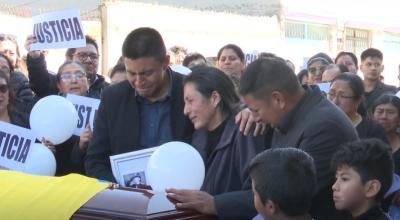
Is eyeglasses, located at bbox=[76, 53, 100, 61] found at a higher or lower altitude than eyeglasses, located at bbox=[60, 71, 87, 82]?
higher

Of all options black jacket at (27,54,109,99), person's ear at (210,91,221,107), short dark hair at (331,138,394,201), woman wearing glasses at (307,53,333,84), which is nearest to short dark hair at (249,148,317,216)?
short dark hair at (331,138,394,201)

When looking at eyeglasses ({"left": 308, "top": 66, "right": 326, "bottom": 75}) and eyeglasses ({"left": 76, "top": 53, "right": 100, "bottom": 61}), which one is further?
eyeglasses ({"left": 308, "top": 66, "right": 326, "bottom": 75})

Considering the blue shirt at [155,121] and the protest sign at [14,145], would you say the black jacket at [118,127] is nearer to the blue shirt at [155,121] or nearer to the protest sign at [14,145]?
the blue shirt at [155,121]

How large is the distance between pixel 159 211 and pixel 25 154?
1.57 metres

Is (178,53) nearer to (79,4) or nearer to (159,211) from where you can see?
(159,211)

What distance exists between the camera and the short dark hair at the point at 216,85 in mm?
2918

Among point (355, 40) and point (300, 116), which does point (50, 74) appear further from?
point (355, 40)

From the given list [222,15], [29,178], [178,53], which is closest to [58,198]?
[29,178]

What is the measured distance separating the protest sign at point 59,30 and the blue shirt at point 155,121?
1765 mm

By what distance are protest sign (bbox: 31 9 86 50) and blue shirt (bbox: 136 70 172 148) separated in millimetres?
1765

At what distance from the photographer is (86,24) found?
1590 cm

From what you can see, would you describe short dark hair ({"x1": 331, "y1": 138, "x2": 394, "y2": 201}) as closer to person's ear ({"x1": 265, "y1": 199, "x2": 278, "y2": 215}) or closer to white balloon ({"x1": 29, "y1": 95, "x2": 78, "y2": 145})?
person's ear ({"x1": 265, "y1": 199, "x2": 278, "y2": 215})

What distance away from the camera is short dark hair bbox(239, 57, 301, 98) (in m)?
2.67

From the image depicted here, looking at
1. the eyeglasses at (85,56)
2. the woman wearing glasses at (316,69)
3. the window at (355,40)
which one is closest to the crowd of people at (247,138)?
the eyeglasses at (85,56)
